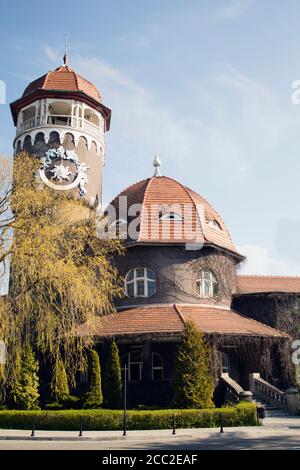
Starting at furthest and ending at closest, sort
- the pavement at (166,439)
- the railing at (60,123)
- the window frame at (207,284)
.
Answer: the railing at (60,123), the window frame at (207,284), the pavement at (166,439)

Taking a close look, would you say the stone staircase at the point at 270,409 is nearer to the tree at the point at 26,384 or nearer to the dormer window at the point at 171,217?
the tree at the point at 26,384

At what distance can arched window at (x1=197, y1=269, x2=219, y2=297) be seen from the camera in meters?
27.0

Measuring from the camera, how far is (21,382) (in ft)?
72.3

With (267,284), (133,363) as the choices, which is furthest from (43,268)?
(267,284)

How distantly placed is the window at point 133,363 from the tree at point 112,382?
110 inches

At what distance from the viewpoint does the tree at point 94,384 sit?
2165 centimetres

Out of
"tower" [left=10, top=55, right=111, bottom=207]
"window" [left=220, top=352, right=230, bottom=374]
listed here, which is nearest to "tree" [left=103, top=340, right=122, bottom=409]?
"window" [left=220, top=352, right=230, bottom=374]

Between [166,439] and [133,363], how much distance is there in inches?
359

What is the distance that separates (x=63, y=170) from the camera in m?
29.3

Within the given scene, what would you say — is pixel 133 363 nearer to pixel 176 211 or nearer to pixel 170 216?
pixel 170 216

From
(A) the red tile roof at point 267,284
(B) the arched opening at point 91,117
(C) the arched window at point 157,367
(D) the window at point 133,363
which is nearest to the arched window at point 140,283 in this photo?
(D) the window at point 133,363

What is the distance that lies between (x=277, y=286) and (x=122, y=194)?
11805mm
